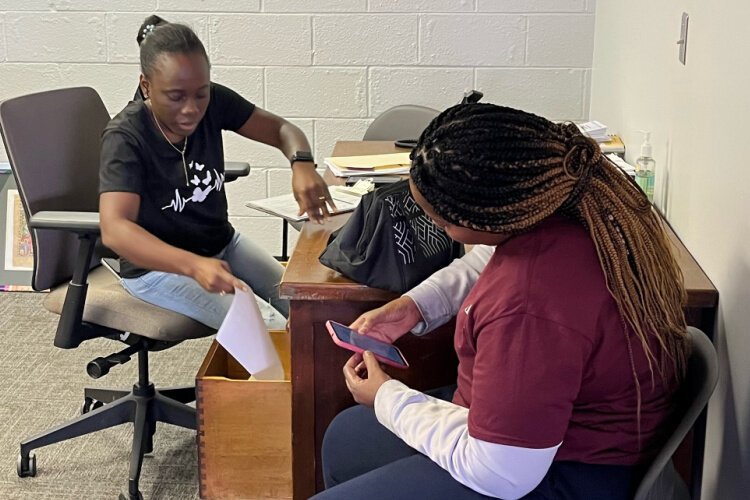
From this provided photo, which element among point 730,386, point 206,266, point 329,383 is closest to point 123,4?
point 206,266

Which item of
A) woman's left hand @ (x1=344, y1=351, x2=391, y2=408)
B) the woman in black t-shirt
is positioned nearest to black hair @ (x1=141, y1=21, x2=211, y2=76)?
the woman in black t-shirt

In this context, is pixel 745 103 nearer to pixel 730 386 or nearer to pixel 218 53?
pixel 730 386

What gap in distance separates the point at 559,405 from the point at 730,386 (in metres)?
0.49

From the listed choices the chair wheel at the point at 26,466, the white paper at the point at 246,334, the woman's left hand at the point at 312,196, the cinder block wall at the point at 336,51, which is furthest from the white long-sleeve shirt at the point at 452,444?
the cinder block wall at the point at 336,51

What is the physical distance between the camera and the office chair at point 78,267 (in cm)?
212

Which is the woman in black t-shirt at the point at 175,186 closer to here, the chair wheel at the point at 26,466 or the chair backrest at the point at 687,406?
the chair wheel at the point at 26,466

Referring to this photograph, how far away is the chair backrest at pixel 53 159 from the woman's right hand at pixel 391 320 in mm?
974

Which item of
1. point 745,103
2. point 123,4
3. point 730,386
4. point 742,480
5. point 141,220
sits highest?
point 123,4

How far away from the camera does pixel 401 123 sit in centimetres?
308

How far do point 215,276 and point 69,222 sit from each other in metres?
0.43

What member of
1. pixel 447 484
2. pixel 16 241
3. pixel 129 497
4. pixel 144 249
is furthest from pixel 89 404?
pixel 447 484

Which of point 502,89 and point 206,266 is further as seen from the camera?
point 502,89

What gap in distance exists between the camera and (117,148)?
2.07 meters

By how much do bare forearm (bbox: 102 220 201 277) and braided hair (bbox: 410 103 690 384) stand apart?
78 centimetres
